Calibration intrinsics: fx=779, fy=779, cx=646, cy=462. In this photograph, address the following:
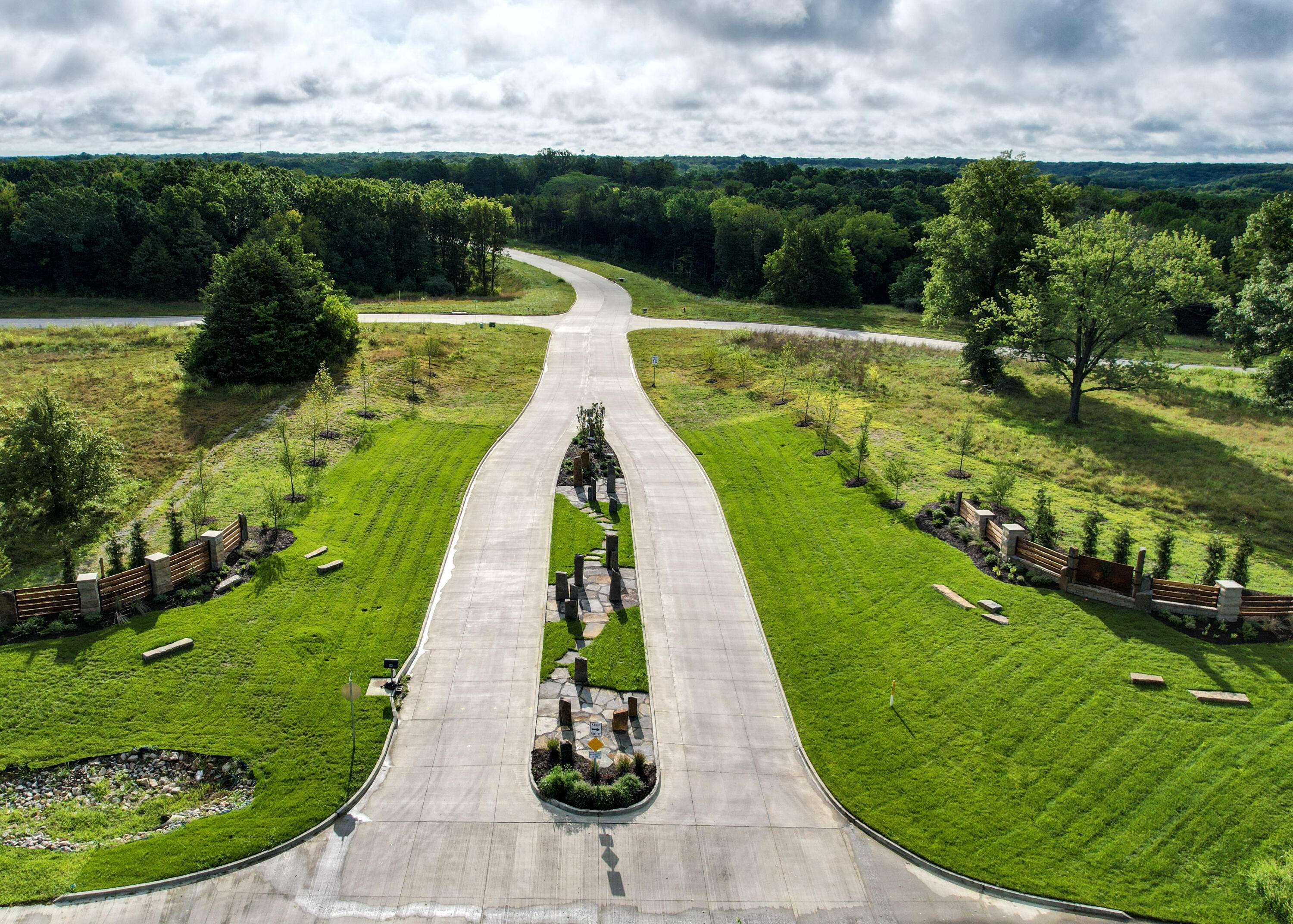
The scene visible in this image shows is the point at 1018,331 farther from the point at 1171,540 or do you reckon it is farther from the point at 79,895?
the point at 79,895

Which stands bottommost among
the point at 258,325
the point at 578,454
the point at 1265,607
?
the point at 1265,607

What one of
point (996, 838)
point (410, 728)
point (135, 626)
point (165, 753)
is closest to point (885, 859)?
point (996, 838)

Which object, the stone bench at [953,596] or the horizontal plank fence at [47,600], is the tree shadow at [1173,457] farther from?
the horizontal plank fence at [47,600]

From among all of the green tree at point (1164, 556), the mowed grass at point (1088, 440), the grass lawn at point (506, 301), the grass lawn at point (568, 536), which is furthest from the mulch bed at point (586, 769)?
the grass lawn at point (506, 301)

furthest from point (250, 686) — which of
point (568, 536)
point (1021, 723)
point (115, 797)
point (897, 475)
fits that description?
point (897, 475)

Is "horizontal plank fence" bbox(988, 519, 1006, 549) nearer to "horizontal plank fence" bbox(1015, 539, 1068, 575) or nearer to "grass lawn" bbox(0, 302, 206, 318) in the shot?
"horizontal plank fence" bbox(1015, 539, 1068, 575)

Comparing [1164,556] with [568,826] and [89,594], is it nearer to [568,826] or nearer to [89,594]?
[568,826]
